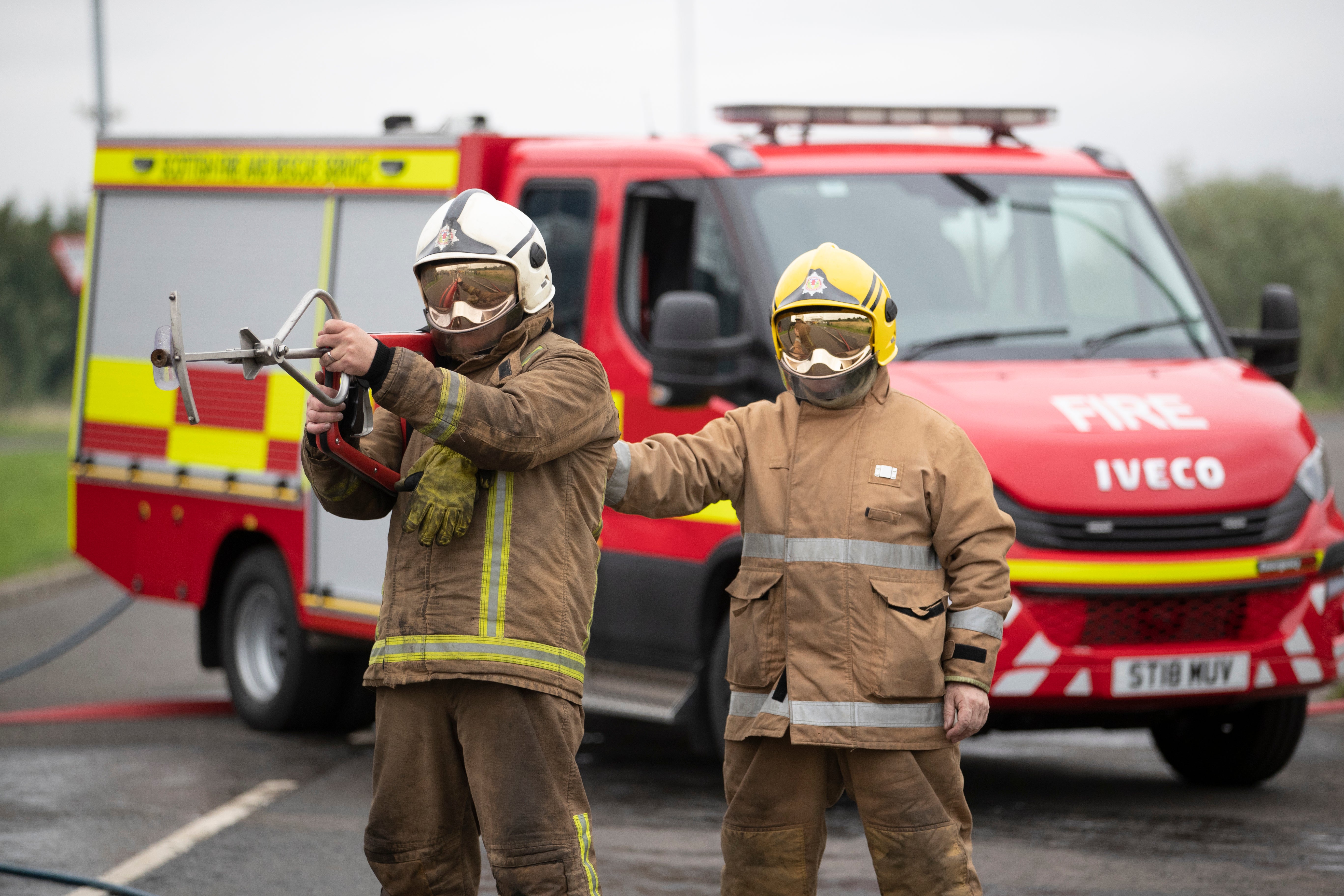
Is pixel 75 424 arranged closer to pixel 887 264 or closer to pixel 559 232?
pixel 559 232

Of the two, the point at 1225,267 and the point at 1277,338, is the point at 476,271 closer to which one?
the point at 1277,338

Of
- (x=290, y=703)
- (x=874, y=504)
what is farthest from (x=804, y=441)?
(x=290, y=703)

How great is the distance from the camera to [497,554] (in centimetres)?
405

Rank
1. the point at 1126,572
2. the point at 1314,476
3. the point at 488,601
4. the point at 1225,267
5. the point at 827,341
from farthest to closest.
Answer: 1. the point at 1225,267
2. the point at 1314,476
3. the point at 1126,572
4. the point at 827,341
5. the point at 488,601

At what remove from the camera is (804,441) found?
4434 millimetres

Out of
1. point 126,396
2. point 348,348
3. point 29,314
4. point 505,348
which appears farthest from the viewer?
point 29,314

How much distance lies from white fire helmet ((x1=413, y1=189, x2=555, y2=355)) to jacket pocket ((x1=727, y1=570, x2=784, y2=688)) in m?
0.85

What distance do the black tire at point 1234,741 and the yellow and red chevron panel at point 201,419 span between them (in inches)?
155

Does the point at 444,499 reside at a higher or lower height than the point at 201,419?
higher

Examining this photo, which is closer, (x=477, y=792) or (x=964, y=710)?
(x=477, y=792)

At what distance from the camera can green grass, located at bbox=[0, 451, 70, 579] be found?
1620 centimetres

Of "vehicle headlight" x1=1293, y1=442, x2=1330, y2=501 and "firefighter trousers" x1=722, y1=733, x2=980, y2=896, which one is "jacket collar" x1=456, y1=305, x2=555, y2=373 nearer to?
"firefighter trousers" x1=722, y1=733, x2=980, y2=896

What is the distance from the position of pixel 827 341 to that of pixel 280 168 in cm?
506

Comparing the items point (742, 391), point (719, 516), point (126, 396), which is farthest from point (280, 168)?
point (719, 516)
